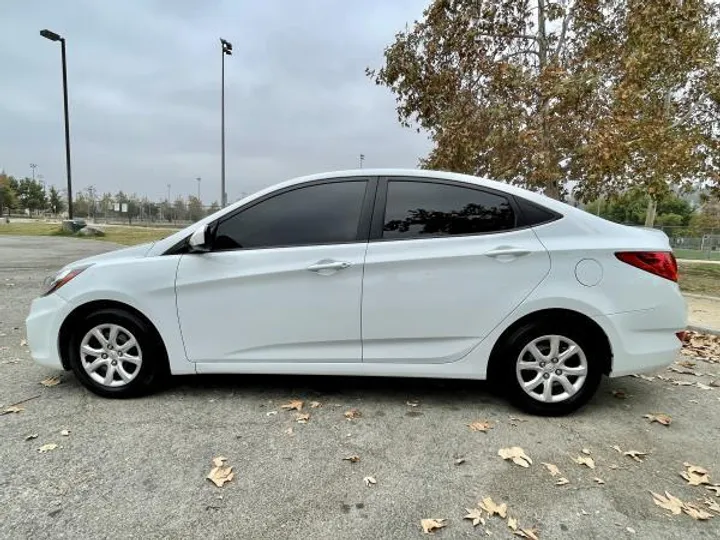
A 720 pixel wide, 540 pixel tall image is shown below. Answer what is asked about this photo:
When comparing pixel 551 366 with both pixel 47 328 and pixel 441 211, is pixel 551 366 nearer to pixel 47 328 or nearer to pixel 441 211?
pixel 441 211

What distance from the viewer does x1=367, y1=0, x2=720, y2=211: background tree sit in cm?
898

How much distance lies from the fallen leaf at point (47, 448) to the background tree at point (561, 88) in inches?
343

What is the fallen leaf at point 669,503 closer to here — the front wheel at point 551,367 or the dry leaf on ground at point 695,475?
the dry leaf on ground at point 695,475

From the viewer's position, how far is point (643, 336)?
11.2 ft

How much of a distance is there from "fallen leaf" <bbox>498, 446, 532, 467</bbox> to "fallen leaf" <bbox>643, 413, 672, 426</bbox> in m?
1.21

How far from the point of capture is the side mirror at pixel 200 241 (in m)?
3.56

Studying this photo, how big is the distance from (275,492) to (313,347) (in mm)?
1135

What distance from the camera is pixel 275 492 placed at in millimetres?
2604

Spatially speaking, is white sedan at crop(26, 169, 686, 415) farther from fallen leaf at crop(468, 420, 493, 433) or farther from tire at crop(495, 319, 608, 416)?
fallen leaf at crop(468, 420, 493, 433)

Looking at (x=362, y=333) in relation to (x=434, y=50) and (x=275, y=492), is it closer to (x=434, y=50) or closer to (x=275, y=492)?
(x=275, y=492)

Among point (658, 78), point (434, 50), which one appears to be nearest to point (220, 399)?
point (434, 50)

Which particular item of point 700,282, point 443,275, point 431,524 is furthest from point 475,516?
point 700,282

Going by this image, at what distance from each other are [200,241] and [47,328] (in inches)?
54.1

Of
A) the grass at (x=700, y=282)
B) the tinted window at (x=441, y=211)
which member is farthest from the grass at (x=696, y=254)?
the tinted window at (x=441, y=211)
